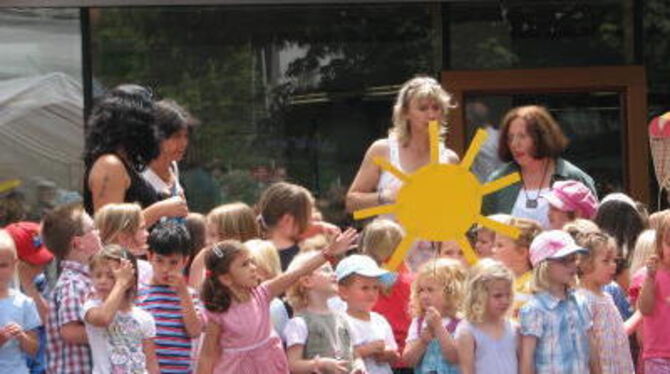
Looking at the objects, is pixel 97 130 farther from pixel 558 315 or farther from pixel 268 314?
pixel 558 315

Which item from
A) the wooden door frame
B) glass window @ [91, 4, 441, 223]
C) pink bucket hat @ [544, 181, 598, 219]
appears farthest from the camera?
the wooden door frame

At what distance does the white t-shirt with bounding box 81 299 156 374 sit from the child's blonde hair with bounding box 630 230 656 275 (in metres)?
2.29

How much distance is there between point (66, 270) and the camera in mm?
6512

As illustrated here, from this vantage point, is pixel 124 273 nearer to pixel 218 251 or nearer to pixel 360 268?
pixel 218 251

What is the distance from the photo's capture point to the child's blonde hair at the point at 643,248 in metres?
7.20

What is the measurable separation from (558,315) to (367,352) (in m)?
0.80

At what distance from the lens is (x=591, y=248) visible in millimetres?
6926

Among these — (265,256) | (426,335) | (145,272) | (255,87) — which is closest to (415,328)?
(426,335)

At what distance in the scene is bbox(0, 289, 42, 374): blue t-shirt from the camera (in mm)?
6449

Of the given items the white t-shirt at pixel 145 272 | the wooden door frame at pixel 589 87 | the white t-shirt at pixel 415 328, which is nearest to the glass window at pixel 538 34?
the wooden door frame at pixel 589 87

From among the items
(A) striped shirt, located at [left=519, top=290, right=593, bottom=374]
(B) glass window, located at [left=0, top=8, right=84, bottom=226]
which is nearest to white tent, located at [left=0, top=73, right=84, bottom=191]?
(B) glass window, located at [left=0, top=8, right=84, bottom=226]

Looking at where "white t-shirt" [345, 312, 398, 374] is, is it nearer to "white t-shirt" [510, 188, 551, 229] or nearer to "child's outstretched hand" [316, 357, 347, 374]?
"child's outstretched hand" [316, 357, 347, 374]

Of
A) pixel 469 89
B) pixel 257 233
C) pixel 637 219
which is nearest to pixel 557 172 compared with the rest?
pixel 637 219

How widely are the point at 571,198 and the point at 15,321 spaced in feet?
8.45
